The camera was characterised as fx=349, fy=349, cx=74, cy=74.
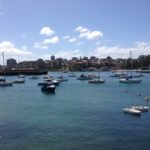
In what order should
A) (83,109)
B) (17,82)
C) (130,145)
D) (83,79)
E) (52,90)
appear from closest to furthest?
(130,145) < (83,109) < (52,90) < (17,82) < (83,79)

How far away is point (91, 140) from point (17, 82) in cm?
13105

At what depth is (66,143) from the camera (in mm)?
41344

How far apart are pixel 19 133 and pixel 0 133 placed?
2.61 meters

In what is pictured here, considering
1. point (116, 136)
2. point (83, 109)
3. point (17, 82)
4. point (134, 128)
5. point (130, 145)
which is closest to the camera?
point (130, 145)

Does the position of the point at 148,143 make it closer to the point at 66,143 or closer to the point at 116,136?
the point at 116,136

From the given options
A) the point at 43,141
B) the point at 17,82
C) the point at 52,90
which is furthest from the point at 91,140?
the point at 17,82

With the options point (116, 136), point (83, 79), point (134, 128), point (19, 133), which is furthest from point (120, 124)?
point (83, 79)

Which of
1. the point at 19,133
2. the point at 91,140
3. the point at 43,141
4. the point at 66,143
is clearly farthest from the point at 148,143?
the point at 19,133

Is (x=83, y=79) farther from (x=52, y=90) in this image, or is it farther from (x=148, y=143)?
(x=148, y=143)

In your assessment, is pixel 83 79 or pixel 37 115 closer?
pixel 37 115

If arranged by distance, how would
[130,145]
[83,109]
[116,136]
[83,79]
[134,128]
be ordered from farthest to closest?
[83,79]
[83,109]
[134,128]
[116,136]
[130,145]

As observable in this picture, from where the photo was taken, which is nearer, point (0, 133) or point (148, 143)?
point (148, 143)

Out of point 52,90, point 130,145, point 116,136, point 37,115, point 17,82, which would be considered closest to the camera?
point 130,145

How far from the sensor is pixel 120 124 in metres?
51.7
